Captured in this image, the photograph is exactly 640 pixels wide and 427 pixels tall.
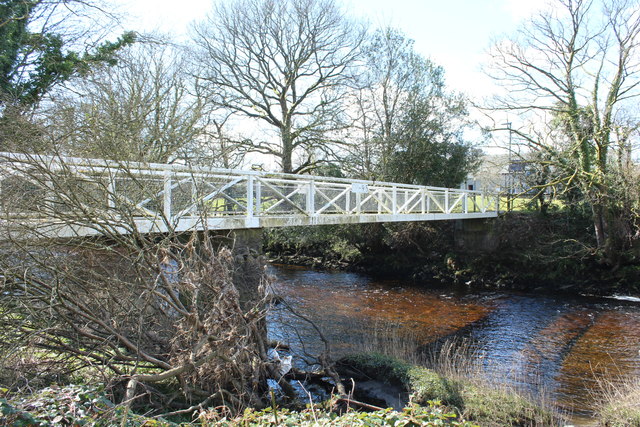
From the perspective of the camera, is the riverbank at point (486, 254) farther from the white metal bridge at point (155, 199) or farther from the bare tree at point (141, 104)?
the bare tree at point (141, 104)

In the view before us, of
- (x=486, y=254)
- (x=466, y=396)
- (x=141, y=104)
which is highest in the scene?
(x=141, y=104)

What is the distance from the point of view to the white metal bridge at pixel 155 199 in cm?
474

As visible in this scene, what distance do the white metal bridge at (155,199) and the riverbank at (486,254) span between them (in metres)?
4.17

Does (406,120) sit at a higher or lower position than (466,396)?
higher

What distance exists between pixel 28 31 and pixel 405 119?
13227 mm

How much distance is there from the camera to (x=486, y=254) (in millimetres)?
17172

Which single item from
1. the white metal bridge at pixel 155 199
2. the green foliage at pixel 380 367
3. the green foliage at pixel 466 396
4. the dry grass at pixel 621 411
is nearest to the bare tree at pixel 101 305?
the white metal bridge at pixel 155 199

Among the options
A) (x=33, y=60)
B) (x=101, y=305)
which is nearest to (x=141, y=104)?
(x=33, y=60)

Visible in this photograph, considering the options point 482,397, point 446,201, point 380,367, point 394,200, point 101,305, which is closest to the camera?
point 101,305

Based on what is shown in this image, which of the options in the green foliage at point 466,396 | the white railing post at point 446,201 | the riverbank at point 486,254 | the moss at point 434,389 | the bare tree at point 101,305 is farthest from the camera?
the white railing post at point 446,201

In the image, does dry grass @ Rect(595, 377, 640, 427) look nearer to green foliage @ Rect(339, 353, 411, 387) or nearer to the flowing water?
the flowing water

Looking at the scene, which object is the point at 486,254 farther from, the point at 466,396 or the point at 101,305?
the point at 101,305

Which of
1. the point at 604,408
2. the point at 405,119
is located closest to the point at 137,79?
the point at 405,119

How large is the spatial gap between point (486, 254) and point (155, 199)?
14820mm
